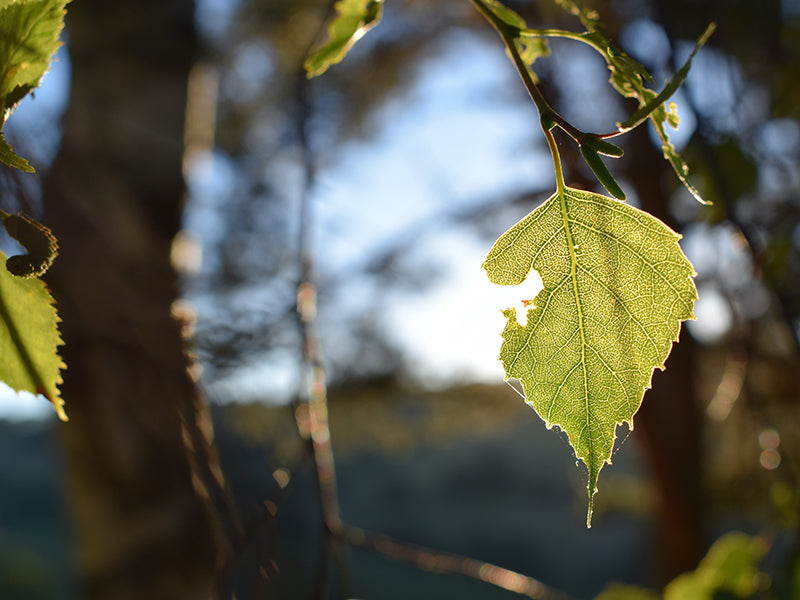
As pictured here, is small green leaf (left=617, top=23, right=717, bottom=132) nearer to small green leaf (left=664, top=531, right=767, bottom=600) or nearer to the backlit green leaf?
the backlit green leaf

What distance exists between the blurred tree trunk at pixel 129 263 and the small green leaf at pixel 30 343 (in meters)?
0.54

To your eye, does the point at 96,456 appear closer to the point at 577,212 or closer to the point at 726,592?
the point at 726,592

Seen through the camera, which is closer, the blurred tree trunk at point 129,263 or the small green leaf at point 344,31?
the small green leaf at point 344,31

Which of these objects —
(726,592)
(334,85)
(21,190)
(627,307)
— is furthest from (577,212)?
(334,85)

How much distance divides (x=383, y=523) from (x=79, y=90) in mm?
5452

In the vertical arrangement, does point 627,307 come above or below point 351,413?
above

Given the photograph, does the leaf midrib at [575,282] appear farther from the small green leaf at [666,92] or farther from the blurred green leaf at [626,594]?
the blurred green leaf at [626,594]

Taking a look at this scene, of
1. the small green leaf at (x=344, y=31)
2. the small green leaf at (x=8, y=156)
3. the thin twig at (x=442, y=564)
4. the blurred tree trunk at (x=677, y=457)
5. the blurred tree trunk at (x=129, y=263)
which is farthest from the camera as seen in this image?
the blurred tree trunk at (x=677, y=457)

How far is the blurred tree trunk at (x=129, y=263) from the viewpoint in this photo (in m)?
0.85

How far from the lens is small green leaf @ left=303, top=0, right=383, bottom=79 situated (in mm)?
233

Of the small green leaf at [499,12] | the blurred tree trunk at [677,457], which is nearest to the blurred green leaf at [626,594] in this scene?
the blurred tree trunk at [677,457]

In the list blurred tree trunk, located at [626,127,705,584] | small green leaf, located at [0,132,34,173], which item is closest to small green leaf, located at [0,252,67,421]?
small green leaf, located at [0,132,34,173]

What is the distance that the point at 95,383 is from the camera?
3.11 feet

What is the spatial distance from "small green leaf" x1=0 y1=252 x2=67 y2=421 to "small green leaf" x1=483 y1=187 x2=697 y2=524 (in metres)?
0.12
